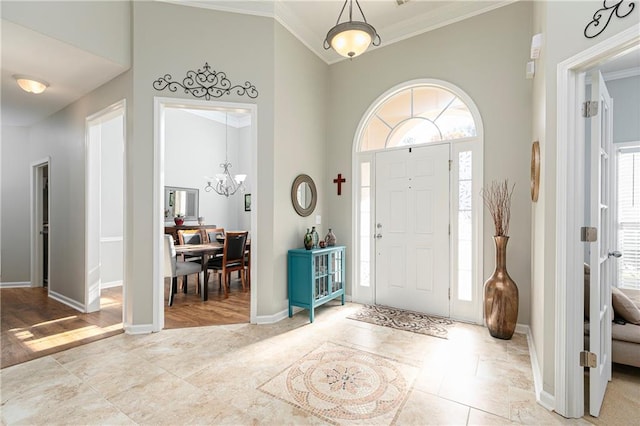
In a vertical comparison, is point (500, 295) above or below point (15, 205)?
below

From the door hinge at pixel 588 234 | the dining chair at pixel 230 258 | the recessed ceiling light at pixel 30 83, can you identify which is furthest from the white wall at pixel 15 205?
the door hinge at pixel 588 234

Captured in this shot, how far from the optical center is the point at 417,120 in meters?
3.78

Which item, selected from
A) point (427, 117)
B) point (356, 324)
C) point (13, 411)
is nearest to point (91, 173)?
point (13, 411)

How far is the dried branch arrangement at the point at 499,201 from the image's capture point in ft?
10.1

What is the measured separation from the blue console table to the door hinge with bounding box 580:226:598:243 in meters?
2.36

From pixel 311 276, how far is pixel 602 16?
3035 millimetres

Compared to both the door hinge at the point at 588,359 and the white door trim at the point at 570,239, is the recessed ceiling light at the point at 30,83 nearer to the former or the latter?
the white door trim at the point at 570,239

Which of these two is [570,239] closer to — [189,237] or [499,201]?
[499,201]

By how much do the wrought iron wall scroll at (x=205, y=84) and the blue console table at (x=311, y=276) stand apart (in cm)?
194

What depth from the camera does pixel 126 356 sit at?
2611mm

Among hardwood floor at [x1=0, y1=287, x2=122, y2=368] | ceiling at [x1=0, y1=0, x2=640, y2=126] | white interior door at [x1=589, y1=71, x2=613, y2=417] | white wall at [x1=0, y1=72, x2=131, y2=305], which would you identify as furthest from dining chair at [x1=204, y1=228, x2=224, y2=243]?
white interior door at [x1=589, y1=71, x2=613, y2=417]

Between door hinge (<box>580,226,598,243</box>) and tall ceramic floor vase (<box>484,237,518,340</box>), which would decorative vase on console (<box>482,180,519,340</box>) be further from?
door hinge (<box>580,226,598,243</box>)

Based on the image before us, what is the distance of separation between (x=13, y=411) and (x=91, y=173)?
275 cm

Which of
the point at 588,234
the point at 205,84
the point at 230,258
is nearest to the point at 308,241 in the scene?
the point at 230,258
